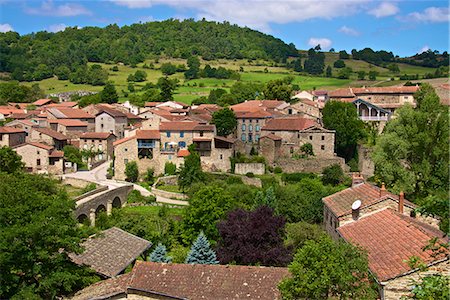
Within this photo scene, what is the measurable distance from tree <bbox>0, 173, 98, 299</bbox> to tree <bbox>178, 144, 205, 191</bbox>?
27.1 m

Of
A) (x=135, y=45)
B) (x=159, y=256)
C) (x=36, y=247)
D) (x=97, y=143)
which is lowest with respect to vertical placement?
(x=159, y=256)

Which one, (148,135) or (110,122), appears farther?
(110,122)

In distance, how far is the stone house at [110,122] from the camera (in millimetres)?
62188

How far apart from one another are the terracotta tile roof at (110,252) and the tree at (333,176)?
95.3 ft

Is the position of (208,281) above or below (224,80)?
below

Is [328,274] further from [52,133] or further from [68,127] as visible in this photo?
[68,127]

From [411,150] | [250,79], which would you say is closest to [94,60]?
[250,79]

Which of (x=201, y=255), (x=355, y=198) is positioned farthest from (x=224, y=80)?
(x=355, y=198)

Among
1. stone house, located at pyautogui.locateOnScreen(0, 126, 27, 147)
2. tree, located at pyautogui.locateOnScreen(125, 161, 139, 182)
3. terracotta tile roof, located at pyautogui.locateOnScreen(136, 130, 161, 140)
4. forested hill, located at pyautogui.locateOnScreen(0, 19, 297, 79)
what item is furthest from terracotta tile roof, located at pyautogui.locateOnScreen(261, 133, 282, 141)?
forested hill, located at pyautogui.locateOnScreen(0, 19, 297, 79)

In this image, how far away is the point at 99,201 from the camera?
39.9m

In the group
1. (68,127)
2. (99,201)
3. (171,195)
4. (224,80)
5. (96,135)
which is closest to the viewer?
(99,201)

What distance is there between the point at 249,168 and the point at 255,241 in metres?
26.3

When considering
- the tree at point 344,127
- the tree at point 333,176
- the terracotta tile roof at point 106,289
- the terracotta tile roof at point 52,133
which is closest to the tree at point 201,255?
the terracotta tile roof at point 106,289

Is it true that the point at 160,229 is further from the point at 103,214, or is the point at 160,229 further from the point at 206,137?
the point at 206,137
